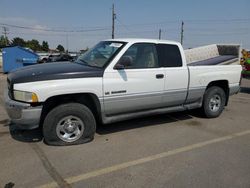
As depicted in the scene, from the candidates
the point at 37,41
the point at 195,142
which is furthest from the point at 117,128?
the point at 37,41

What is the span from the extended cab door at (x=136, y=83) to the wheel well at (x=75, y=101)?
18 centimetres

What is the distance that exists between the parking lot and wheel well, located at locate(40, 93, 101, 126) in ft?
1.93

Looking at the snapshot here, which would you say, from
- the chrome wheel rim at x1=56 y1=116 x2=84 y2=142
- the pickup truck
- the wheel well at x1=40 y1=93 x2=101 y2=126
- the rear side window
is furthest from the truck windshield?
the chrome wheel rim at x1=56 y1=116 x2=84 y2=142

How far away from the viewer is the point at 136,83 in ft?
15.6

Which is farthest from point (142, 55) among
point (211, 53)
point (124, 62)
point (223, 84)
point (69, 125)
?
point (211, 53)

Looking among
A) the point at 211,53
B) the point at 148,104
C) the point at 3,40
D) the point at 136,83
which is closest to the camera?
the point at 136,83

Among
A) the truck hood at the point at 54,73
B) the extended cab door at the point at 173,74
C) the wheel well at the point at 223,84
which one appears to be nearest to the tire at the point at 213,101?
the wheel well at the point at 223,84

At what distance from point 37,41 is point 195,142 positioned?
354 ft

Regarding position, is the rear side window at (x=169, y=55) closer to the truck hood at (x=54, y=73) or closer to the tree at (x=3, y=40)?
the truck hood at (x=54, y=73)

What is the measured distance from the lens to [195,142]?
15.3 ft

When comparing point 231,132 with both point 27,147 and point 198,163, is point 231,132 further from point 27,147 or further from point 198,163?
point 27,147

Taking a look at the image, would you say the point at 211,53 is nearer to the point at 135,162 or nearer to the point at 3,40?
the point at 135,162

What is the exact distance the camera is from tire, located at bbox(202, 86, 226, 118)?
612 centimetres

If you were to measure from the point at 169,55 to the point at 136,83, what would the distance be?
1110mm
